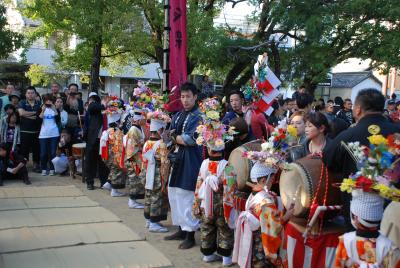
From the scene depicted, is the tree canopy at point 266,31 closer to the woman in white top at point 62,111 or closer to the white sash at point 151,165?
the woman in white top at point 62,111

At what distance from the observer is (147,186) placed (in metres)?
5.51

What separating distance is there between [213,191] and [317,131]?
124 centimetres

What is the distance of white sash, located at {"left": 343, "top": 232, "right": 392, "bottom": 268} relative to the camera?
2.58 m

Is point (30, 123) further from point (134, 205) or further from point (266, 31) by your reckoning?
point (266, 31)

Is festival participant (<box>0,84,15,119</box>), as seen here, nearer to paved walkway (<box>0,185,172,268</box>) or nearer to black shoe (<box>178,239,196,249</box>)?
paved walkway (<box>0,185,172,268</box>)

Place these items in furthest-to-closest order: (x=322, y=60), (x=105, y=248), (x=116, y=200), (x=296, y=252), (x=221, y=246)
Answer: (x=322, y=60)
(x=116, y=200)
(x=105, y=248)
(x=221, y=246)
(x=296, y=252)

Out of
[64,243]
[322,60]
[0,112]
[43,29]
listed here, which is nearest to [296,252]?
[64,243]

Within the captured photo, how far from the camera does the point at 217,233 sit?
176 inches

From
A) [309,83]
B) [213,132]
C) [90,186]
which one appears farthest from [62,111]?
[309,83]

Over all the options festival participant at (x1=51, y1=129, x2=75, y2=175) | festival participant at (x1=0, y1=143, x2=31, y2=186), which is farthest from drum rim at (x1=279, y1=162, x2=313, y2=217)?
festival participant at (x1=51, y1=129, x2=75, y2=175)

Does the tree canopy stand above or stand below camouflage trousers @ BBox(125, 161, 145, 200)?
above

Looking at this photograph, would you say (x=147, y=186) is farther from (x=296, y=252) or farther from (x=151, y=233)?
(x=296, y=252)

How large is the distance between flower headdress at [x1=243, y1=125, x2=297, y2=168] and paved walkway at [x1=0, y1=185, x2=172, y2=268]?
166 centimetres

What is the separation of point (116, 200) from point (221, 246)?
3250 millimetres
